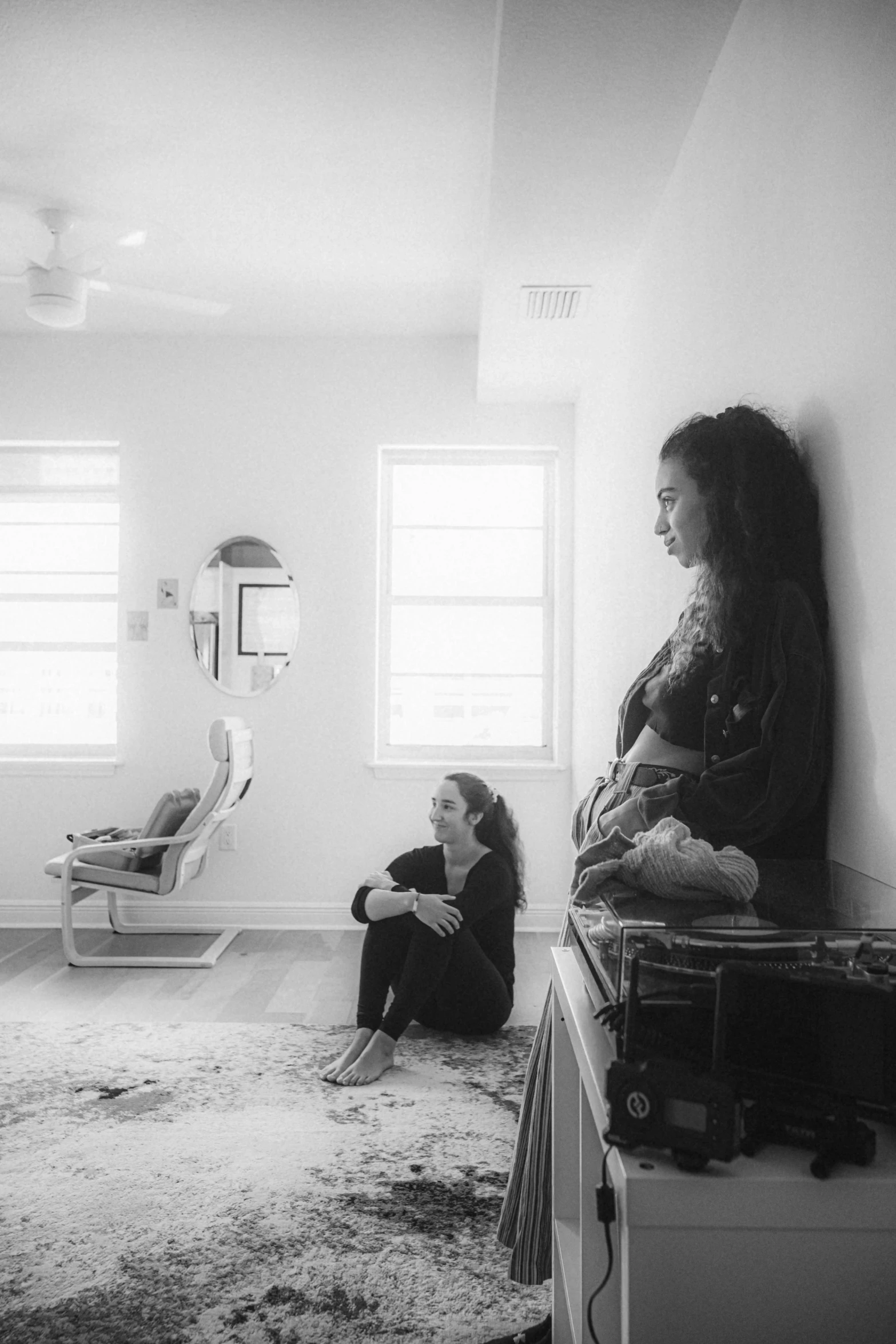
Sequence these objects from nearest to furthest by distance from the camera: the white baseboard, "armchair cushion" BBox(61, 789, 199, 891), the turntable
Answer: the turntable, "armchair cushion" BBox(61, 789, 199, 891), the white baseboard

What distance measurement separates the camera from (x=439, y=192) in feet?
10.8

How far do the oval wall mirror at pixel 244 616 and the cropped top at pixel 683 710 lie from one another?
3.12 metres

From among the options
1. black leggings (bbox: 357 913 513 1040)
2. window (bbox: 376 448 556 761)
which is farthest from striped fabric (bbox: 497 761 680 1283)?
window (bbox: 376 448 556 761)

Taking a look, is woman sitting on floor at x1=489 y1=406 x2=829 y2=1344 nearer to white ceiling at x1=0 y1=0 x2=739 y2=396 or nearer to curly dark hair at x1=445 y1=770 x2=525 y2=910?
white ceiling at x1=0 y1=0 x2=739 y2=396

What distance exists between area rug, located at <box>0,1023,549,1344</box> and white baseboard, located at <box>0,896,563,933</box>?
5.35ft

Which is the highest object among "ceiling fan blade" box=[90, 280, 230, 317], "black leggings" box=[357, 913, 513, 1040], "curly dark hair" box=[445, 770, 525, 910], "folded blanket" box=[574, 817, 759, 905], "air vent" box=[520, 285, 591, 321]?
"air vent" box=[520, 285, 591, 321]

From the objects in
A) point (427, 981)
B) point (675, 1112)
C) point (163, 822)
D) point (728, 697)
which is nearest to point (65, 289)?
point (163, 822)

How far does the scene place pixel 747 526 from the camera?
161 centimetres

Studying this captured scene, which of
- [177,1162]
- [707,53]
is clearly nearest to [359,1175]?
[177,1162]

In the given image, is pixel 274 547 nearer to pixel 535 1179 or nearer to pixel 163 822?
pixel 163 822

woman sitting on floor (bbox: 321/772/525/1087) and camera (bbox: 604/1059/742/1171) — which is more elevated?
camera (bbox: 604/1059/742/1171)

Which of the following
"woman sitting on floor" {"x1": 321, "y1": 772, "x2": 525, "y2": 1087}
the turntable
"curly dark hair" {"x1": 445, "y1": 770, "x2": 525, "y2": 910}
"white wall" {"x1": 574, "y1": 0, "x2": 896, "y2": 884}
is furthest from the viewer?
"curly dark hair" {"x1": 445, "y1": 770, "x2": 525, "y2": 910}

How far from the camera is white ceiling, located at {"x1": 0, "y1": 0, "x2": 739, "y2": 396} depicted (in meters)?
2.27

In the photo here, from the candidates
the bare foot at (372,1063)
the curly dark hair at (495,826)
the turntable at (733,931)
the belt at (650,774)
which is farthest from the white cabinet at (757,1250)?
the curly dark hair at (495,826)
